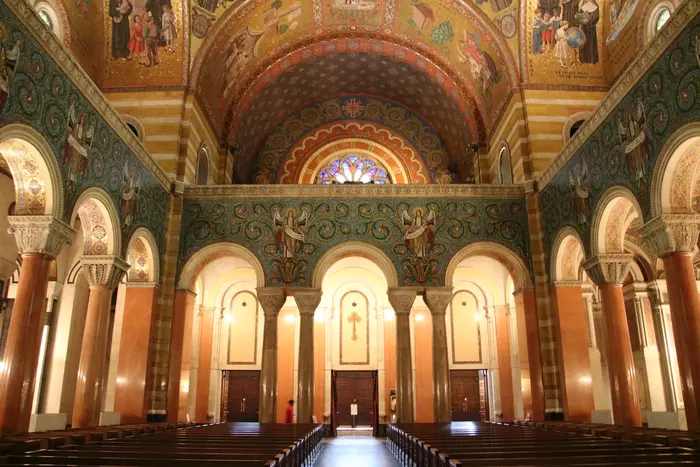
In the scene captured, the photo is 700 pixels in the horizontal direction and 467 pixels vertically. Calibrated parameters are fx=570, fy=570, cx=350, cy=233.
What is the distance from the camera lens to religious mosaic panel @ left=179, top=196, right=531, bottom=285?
1639cm

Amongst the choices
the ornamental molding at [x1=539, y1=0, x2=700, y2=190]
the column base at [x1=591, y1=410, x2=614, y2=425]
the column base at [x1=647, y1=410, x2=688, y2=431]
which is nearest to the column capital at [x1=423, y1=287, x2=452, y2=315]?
the ornamental molding at [x1=539, y1=0, x2=700, y2=190]

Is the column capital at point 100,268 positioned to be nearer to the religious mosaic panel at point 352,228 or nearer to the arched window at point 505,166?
the religious mosaic panel at point 352,228

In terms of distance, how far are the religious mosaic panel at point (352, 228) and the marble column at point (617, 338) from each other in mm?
3558

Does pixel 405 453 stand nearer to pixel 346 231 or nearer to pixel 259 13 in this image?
pixel 346 231

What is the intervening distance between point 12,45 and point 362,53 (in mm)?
13912

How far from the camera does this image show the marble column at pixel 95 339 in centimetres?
1235

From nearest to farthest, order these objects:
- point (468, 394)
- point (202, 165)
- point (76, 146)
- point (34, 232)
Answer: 1. point (34, 232)
2. point (76, 146)
3. point (202, 165)
4. point (468, 394)

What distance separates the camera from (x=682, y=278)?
1002 cm

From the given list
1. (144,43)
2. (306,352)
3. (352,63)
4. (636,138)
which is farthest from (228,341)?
(636,138)

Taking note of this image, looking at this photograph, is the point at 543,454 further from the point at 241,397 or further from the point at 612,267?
the point at 241,397

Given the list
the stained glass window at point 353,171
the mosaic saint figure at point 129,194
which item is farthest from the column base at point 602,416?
the stained glass window at point 353,171

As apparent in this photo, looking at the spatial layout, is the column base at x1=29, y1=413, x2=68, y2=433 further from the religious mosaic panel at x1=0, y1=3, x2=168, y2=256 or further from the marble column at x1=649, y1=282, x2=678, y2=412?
the marble column at x1=649, y1=282, x2=678, y2=412

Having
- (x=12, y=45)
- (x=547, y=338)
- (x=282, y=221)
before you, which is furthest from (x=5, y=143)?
(x=547, y=338)

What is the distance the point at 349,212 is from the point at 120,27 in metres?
8.60
